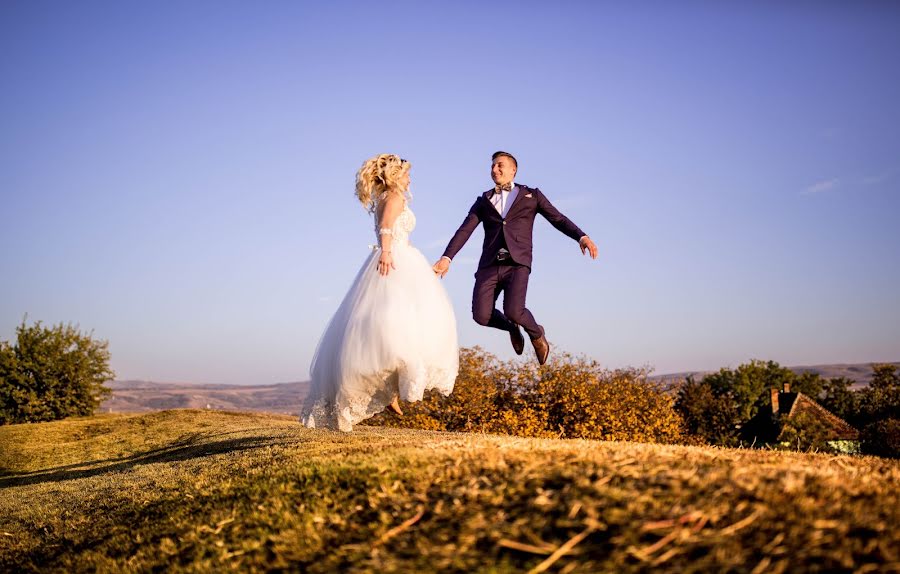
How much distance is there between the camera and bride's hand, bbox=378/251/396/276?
9.01 metres

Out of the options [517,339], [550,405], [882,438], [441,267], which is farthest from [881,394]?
[441,267]

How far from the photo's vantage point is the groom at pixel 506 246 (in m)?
10.1

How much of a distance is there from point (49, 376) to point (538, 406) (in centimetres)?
2385

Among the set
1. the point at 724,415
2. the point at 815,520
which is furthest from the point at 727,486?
the point at 724,415

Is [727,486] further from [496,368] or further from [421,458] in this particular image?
[496,368]

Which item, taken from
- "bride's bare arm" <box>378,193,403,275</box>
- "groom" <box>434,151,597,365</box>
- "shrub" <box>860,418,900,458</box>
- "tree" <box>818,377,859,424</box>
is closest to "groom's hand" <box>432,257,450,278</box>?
"groom" <box>434,151,597,365</box>

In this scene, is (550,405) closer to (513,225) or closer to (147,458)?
(147,458)

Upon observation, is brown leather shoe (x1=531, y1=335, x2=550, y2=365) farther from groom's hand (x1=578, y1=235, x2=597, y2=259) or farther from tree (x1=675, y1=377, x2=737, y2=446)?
tree (x1=675, y1=377, x2=737, y2=446)

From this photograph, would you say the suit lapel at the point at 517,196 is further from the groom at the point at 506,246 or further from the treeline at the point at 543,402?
the treeline at the point at 543,402

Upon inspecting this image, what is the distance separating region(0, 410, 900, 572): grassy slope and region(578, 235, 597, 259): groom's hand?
369 cm

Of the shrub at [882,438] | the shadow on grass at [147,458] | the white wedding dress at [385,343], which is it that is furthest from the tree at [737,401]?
the white wedding dress at [385,343]

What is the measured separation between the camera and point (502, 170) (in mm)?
10266

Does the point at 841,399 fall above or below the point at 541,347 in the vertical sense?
below

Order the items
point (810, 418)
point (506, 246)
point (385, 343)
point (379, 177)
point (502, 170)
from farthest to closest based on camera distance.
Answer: point (810, 418), point (502, 170), point (506, 246), point (379, 177), point (385, 343)
